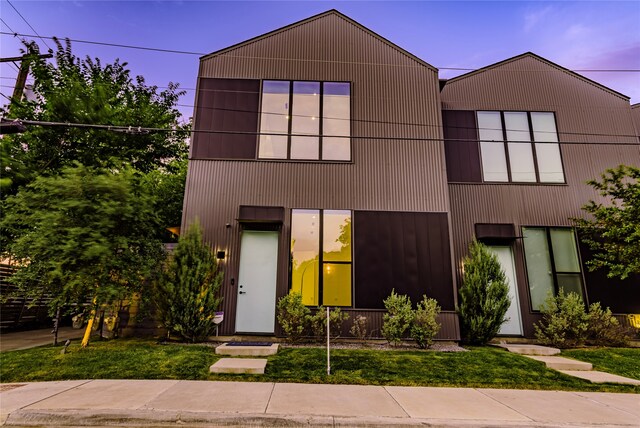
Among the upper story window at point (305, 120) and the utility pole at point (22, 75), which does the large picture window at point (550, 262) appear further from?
the utility pole at point (22, 75)

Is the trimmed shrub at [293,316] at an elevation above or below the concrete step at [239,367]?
above

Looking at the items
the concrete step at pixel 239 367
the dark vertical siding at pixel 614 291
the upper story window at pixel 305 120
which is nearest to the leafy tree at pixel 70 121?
the upper story window at pixel 305 120

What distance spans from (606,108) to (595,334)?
768 cm

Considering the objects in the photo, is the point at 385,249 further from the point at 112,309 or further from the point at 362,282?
the point at 112,309

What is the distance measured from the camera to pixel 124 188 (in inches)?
253

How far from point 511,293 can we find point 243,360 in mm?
7915

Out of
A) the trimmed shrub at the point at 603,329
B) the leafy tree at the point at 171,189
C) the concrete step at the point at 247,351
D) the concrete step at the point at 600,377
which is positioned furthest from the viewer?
the leafy tree at the point at 171,189

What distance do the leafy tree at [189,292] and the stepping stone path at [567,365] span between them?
24.3ft

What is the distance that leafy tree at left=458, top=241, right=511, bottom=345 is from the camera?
312 inches

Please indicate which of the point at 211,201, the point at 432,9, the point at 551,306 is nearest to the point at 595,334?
the point at 551,306

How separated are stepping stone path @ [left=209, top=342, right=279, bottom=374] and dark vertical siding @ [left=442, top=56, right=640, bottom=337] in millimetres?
6141

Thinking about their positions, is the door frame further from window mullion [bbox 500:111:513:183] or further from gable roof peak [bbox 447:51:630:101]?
gable roof peak [bbox 447:51:630:101]

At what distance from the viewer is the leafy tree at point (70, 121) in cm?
835

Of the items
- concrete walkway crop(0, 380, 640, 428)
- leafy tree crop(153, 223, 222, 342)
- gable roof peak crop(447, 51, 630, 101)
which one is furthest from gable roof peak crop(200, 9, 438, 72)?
concrete walkway crop(0, 380, 640, 428)
